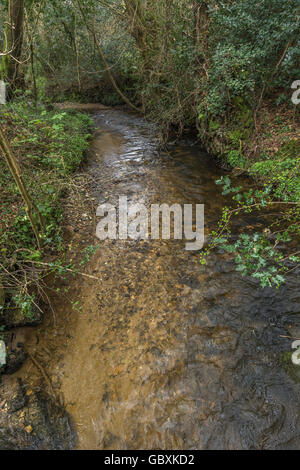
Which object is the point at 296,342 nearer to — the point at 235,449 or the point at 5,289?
the point at 235,449

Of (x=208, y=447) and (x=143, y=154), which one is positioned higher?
(x=143, y=154)

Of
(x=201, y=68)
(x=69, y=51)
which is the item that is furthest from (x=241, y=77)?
(x=69, y=51)

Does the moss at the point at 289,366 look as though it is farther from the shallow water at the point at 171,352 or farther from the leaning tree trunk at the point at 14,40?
the leaning tree trunk at the point at 14,40

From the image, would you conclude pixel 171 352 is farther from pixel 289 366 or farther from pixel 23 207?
pixel 23 207

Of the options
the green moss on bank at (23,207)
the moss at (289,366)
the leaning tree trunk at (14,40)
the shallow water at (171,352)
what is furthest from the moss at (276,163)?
the leaning tree trunk at (14,40)

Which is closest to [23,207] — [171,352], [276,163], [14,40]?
[171,352]

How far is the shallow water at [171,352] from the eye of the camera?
2641 mm

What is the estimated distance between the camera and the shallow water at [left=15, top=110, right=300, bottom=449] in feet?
8.66

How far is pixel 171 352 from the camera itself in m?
3.23

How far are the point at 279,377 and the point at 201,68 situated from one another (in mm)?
7232

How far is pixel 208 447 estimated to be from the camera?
99.3 inches

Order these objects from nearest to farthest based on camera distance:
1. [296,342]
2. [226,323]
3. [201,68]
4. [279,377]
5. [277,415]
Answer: [277,415] → [279,377] → [296,342] → [226,323] → [201,68]

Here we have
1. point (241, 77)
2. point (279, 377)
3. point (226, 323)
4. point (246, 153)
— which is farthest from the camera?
point (246, 153)

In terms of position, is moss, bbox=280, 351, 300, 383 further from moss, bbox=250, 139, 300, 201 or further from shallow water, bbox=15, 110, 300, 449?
moss, bbox=250, 139, 300, 201
